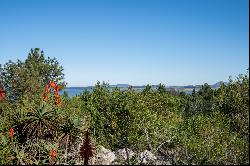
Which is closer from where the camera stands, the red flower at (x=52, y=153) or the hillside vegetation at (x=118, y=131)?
the hillside vegetation at (x=118, y=131)

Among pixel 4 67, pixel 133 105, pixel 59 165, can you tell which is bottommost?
pixel 59 165

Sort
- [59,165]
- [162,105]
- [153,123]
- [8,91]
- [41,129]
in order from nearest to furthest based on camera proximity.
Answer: [59,165]
[41,129]
[153,123]
[162,105]
[8,91]

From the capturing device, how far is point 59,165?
1728 cm

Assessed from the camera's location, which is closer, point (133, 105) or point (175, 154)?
point (175, 154)

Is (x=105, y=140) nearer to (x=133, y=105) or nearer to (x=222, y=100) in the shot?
(x=133, y=105)

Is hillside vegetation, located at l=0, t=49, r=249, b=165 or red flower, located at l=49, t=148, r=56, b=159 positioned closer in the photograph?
hillside vegetation, located at l=0, t=49, r=249, b=165

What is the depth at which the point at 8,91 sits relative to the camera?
47469 mm

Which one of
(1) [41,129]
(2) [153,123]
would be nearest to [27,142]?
(1) [41,129]

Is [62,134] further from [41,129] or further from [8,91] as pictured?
[8,91]

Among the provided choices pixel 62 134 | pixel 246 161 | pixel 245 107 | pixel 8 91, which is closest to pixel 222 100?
pixel 245 107

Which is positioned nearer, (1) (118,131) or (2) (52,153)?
(2) (52,153)

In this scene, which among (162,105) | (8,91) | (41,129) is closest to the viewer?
(41,129)

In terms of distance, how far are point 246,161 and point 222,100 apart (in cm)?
762

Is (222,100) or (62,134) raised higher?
(222,100)
